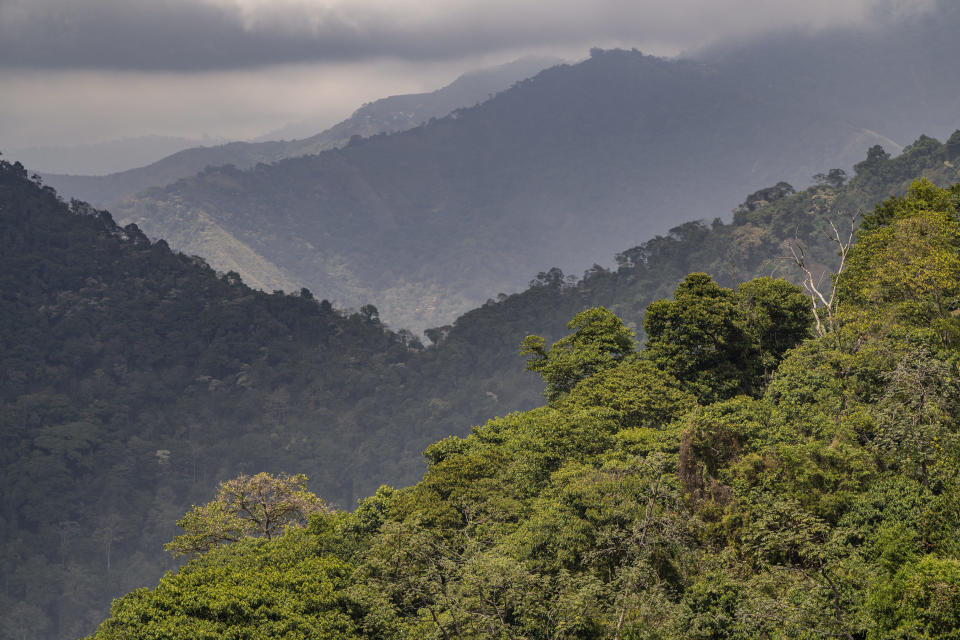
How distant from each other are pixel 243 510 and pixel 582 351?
52.0ft

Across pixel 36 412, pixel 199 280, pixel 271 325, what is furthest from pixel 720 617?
pixel 199 280

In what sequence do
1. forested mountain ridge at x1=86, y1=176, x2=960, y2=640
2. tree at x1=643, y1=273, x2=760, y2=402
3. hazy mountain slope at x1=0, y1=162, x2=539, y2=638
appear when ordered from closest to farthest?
forested mountain ridge at x1=86, y1=176, x2=960, y2=640, tree at x1=643, y1=273, x2=760, y2=402, hazy mountain slope at x1=0, y1=162, x2=539, y2=638

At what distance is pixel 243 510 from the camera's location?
34625 mm

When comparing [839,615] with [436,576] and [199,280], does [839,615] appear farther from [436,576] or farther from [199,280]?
[199,280]

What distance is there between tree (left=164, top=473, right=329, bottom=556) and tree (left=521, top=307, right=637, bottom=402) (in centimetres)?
1170

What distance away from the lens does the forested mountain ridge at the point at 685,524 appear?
16.8 meters

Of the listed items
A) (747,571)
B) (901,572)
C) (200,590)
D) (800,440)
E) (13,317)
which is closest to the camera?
(901,572)

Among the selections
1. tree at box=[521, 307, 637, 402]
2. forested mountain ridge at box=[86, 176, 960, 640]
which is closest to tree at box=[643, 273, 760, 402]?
forested mountain ridge at box=[86, 176, 960, 640]

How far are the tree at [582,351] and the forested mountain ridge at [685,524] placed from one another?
5025 mm

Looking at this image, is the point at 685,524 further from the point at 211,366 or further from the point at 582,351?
the point at 211,366

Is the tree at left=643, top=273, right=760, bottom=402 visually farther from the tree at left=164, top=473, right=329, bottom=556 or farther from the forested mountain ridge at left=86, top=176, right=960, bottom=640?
the tree at left=164, top=473, right=329, bottom=556

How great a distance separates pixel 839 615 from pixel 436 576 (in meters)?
9.81

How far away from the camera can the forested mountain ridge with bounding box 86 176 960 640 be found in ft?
55.0

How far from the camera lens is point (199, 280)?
450ft
